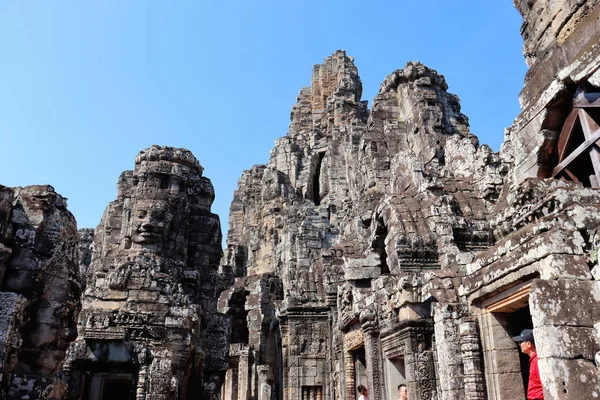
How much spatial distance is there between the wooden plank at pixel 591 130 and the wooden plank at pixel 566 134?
143mm

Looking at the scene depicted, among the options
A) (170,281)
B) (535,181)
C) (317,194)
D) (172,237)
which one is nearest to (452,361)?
(535,181)

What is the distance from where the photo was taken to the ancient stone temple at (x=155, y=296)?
11219 mm

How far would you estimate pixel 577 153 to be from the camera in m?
5.11

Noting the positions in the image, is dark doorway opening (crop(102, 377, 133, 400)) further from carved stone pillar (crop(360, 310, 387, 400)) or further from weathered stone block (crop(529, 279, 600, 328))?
weathered stone block (crop(529, 279, 600, 328))

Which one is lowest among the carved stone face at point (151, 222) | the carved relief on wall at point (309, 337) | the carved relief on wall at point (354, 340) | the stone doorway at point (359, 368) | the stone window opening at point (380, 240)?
the stone doorway at point (359, 368)

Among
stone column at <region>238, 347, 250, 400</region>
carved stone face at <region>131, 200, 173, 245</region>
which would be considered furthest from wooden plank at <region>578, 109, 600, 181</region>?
stone column at <region>238, 347, 250, 400</region>

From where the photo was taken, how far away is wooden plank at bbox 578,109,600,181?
16.1 ft

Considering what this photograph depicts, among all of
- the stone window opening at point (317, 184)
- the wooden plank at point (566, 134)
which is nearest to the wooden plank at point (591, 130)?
the wooden plank at point (566, 134)

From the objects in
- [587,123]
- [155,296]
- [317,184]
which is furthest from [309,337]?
[317,184]

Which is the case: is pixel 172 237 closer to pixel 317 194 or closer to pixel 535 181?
pixel 535 181

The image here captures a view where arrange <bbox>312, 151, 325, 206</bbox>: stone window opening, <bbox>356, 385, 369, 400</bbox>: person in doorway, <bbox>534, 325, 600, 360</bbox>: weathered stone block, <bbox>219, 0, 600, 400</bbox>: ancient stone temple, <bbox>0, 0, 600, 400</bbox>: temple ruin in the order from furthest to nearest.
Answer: <bbox>312, 151, 325, 206</bbox>: stone window opening < <bbox>356, 385, 369, 400</bbox>: person in doorway < <bbox>0, 0, 600, 400</bbox>: temple ruin < <bbox>219, 0, 600, 400</bbox>: ancient stone temple < <bbox>534, 325, 600, 360</bbox>: weathered stone block

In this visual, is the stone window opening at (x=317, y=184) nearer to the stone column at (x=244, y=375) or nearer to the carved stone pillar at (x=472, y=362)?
the stone column at (x=244, y=375)

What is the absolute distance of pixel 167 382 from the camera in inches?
428

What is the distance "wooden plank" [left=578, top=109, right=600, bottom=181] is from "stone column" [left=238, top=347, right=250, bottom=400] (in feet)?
79.5
